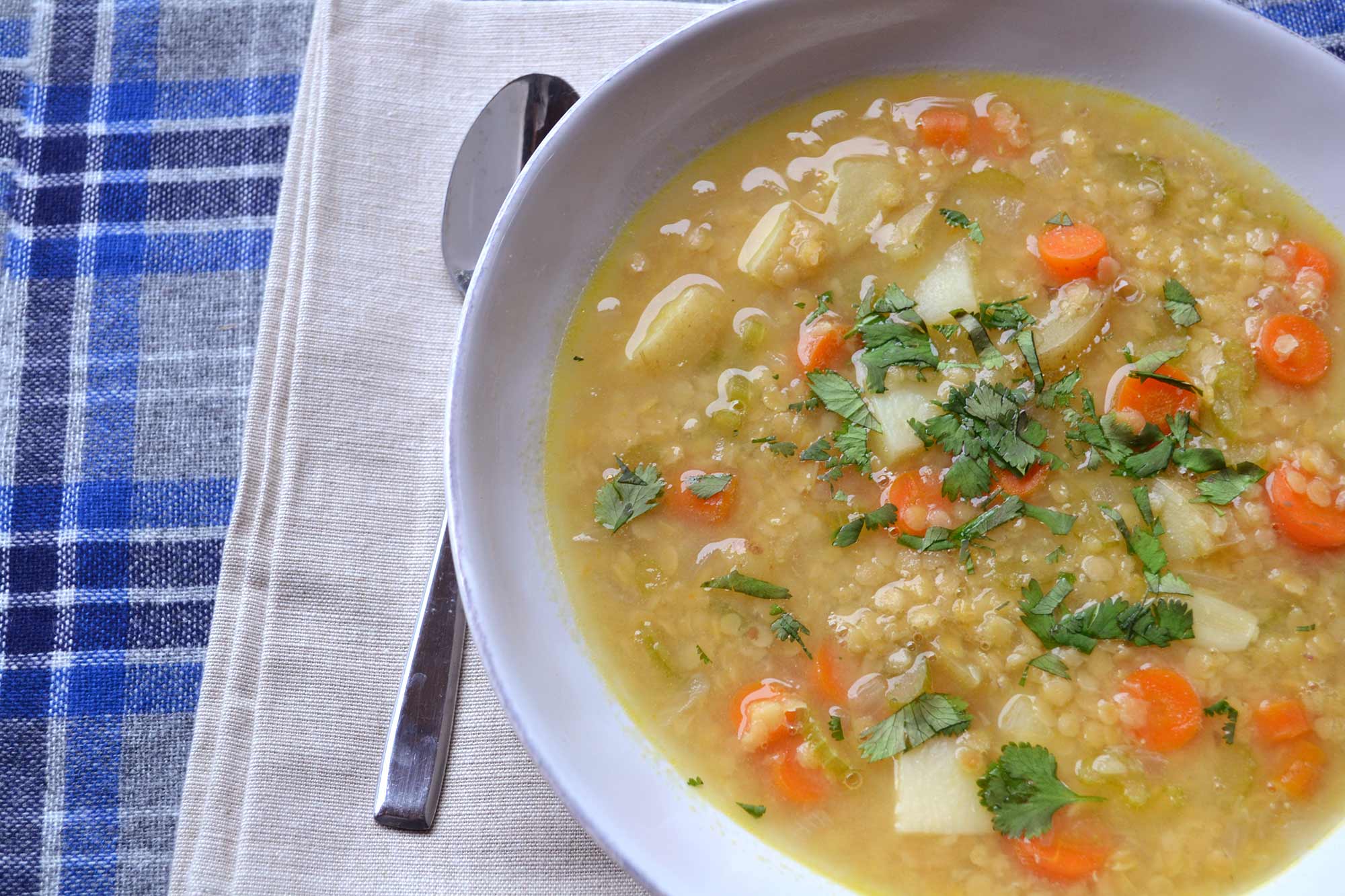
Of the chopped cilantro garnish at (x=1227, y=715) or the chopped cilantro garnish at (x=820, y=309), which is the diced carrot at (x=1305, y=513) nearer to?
the chopped cilantro garnish at (x=1227, y=715)

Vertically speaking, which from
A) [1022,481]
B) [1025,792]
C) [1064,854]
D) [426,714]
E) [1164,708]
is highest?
[1022,481]

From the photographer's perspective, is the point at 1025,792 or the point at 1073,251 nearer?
the point at 1025,792

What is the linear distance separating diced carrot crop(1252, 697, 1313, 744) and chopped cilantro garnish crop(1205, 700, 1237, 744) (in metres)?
0.07

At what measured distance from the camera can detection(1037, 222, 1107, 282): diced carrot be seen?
3.45 meters

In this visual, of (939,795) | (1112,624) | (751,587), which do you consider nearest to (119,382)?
(751,587)

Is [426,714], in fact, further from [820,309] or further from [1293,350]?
[1293,350]

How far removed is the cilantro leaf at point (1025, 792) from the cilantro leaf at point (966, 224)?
161 centimetres

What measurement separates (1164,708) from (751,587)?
128 centimetres

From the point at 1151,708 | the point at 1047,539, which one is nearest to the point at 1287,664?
the point at 1151,708

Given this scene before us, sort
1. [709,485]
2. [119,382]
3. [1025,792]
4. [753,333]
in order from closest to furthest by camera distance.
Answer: [1025,792]
[709,485]
[753,333]
[119,382]

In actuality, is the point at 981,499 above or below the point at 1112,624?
above

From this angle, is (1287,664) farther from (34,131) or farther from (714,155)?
(34,131)

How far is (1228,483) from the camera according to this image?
10.9 ft

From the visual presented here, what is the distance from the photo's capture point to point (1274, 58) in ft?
11.2
